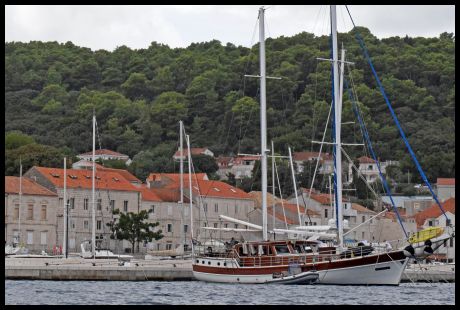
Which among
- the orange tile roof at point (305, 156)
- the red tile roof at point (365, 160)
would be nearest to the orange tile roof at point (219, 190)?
the orange tile roof at point (305, 156)

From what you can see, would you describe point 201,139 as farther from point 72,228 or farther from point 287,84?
point 72,228

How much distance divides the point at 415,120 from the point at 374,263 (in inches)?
4798

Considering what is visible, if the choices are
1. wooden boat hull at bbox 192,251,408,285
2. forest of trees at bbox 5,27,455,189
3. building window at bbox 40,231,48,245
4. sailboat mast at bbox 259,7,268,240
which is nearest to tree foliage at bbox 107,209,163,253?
building window at bbox 40,231,48,245

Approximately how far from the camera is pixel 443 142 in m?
163

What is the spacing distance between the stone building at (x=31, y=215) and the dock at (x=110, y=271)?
73.6ft

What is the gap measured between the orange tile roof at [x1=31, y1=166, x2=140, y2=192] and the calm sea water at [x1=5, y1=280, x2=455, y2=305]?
36.1 metres

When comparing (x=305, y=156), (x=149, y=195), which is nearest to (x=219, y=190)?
(x=149, y=195)

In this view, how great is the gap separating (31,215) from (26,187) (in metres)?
1.97

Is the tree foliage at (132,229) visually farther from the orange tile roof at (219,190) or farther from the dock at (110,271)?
the dock at (110,271)

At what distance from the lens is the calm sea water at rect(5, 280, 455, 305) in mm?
45562

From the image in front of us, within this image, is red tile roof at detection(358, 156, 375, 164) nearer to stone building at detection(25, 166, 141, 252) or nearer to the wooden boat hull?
stone building at detection(25, 166, 141, 252)

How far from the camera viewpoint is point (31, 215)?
92.4m

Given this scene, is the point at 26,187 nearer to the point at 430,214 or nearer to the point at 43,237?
the point at 43,237

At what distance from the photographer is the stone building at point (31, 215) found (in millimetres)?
90062
